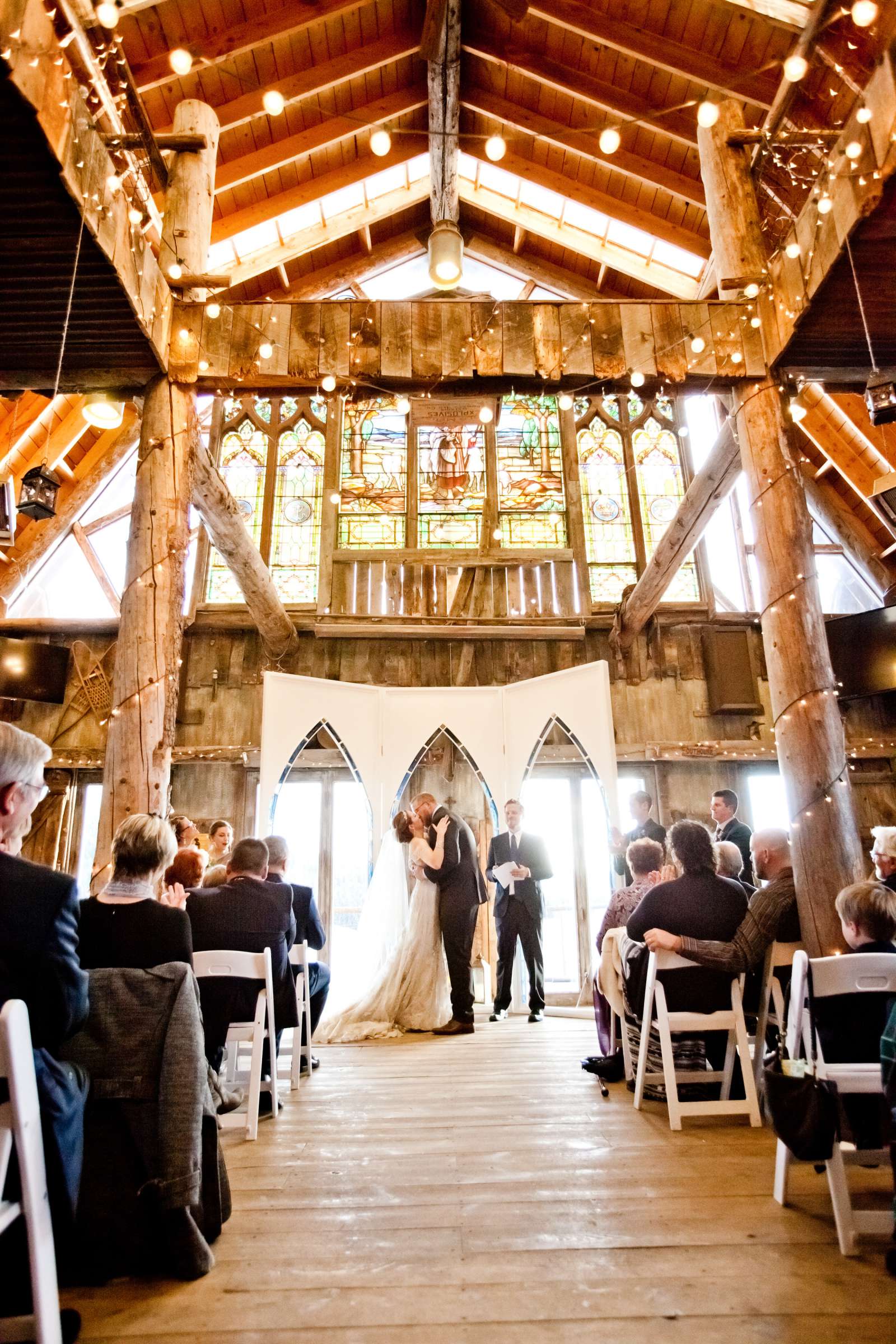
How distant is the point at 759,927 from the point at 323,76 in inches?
312

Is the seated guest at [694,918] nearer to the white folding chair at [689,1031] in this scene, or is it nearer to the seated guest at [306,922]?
the white folding chair at [689,1031]

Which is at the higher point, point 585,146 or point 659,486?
point 585,146

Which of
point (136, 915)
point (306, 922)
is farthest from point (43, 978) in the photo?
point (306, 922)

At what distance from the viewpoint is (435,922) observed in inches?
239

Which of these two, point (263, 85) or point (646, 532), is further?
point (646, 532)

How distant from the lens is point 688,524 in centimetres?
581

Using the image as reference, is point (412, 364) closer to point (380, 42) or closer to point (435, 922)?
point (435, 922)

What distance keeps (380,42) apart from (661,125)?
2710 mm

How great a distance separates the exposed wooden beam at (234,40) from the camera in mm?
6359

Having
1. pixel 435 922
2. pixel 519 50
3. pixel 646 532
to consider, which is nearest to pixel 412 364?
pixel 435 922

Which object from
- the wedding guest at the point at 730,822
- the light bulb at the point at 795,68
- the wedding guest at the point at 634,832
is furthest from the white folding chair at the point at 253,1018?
the light bulb at the point at 795,68

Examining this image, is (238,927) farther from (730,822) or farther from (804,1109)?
(730,822)

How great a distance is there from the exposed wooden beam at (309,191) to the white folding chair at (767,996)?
8232mm

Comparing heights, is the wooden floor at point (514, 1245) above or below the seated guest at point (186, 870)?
below
